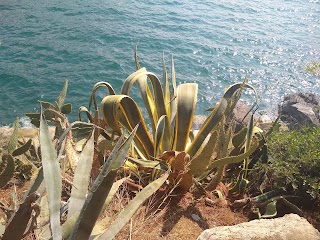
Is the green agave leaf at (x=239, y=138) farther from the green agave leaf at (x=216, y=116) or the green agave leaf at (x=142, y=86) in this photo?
the green agave leaf at (x=142, y=86)

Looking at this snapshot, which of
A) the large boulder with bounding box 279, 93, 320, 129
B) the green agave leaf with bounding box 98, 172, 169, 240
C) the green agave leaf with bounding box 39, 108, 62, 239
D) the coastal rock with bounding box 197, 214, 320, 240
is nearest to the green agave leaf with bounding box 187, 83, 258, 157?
the coastal rock with bounding box 197, 214, 320, 240

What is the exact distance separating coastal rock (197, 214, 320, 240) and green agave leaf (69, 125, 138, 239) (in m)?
0.81

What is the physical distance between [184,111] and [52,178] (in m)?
1.39

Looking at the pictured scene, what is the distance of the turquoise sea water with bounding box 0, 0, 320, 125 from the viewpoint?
28.3 ft

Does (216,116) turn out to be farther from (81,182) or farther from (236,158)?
(81,182)

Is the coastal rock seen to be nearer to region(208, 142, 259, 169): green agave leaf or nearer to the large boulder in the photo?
region(208, 142, 259, 169): green agave leaf

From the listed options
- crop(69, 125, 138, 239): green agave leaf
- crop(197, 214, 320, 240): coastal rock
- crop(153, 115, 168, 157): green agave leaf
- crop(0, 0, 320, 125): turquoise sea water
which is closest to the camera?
crop(69, 125, 138, 239): green agave leaf

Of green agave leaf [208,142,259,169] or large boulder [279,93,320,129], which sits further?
large boulder [279,93,320,129]

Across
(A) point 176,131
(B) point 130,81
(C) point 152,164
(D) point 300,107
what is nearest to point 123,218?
(C) point 152,164

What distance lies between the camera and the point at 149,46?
10.5 meters

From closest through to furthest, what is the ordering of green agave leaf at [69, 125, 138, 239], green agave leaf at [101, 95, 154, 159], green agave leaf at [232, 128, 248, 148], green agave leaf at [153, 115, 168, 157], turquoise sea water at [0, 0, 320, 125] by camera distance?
green agave leaf at [69, 125, 138, 239], green agave leaf at [101, 95, 154, 159], green agave leaf at [153, 115, 168, 157], green agave leaf at [232, 128, 248, 148], turquoise sea water at [0, 0, 320, 125]

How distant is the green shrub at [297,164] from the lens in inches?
98.4

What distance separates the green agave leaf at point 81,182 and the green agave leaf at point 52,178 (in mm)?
190

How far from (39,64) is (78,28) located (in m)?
2.45
